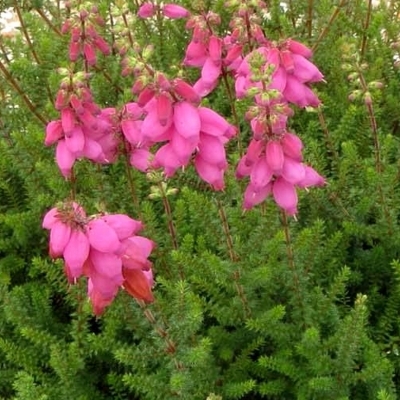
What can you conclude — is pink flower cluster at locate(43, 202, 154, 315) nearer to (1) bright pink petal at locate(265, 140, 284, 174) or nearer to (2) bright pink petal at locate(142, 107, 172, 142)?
(2) bright pink petal at locate(142, 107, 172, 142)

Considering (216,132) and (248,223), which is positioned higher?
(216,132)

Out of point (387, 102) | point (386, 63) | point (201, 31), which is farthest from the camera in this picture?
point (386, 63)

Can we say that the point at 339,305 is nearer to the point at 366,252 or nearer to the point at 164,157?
the point at 366,252

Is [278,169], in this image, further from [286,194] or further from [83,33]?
[83,33]

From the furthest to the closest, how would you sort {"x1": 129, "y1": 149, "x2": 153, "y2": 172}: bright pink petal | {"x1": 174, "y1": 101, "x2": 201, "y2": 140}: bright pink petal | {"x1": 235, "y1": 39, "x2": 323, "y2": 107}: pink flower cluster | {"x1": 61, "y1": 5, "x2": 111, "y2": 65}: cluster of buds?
{"x1": 61, "y1": 5, "x2": 111, "y2": 65}: cluster of buds < {"x1": 129, "y1": 149, "x2": 153, "y2": 172}: bright pink petal < {"x1": 235, "y1": 39, "x2": 323, "y2": 107}: pink flower cluster < {"x1": 174, "y1": 101, "x2": 201, "y2": 140}: bright pink petal

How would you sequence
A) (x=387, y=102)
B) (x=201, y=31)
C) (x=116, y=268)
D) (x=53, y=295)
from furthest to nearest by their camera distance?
(x=387, y=102) → (x=53, y=295) → (x=201, y=31) → (x=116, y=268)

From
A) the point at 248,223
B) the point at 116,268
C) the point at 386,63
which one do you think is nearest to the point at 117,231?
the point at 116,268

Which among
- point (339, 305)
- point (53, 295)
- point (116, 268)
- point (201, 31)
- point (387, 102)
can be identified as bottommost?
point (53, 295)

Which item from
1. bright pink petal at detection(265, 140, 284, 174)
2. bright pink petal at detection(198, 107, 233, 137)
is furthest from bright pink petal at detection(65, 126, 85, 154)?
bright pink petal at detection(265, 140, 284, 174)
